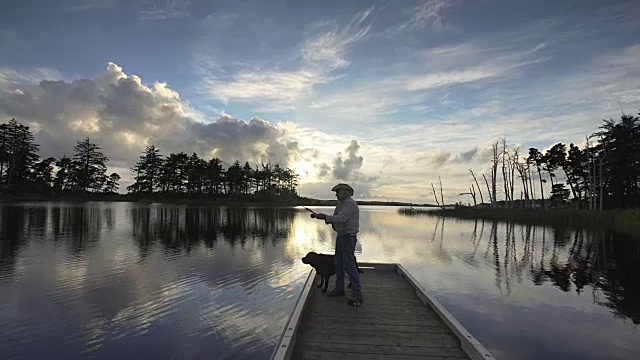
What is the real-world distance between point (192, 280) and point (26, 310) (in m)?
3.83

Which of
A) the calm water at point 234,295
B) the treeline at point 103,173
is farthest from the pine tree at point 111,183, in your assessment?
the calm water at point 234,295

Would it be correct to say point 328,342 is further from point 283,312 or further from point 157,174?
point 157,174

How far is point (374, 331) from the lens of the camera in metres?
5.14

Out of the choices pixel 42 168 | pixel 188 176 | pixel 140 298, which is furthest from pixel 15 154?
pixel 140 298

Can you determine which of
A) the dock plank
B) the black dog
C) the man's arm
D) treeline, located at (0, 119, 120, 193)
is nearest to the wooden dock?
the dock plank

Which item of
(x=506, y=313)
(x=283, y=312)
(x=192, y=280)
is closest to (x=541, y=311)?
(x=506, y=313)

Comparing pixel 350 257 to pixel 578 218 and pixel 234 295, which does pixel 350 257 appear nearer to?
pixel 234 295

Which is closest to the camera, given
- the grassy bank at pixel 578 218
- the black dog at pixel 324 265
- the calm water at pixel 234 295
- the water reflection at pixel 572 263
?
the calm water at pixel 234 295

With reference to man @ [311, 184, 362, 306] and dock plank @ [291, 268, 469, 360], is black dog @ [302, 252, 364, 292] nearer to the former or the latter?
dock plank @ [291, 268, 469, 360]

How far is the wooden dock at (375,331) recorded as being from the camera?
431cm

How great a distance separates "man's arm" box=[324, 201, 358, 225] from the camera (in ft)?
20.4

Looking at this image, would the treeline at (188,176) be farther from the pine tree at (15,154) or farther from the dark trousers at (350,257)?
the dark trousers at (350,257)

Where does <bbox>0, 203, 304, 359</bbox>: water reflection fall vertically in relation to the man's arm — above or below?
below

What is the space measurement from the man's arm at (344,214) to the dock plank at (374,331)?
4.44 feet
